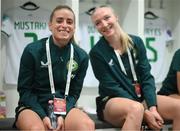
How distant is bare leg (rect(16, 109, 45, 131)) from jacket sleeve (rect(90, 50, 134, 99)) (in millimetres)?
488

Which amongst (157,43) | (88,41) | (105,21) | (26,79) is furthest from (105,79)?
(157,43)

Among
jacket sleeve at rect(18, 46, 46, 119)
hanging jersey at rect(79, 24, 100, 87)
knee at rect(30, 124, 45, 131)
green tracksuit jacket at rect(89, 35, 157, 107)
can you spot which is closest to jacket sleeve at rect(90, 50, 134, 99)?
green tracksuit jacket at rect(89, 35, 157, 107)

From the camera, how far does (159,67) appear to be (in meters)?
3.34

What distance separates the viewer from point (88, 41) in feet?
9.98

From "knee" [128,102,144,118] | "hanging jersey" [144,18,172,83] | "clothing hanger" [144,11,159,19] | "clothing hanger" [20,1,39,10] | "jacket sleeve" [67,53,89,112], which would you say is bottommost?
"knee" [128,102,144,118]

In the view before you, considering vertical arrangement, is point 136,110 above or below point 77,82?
below

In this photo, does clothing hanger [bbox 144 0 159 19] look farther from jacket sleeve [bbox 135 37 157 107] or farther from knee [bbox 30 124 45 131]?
knee [bbox 30 124 45 131]

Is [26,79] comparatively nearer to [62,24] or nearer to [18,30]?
[62,24]

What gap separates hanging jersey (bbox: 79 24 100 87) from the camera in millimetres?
3004

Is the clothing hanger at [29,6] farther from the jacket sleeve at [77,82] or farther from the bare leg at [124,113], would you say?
the bare leg at [124,113]

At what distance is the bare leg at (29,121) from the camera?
1795 mm

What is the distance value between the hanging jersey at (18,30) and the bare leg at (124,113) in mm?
1020

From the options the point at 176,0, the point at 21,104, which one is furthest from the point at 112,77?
the point at 176,0

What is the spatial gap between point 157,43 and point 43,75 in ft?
5.29
